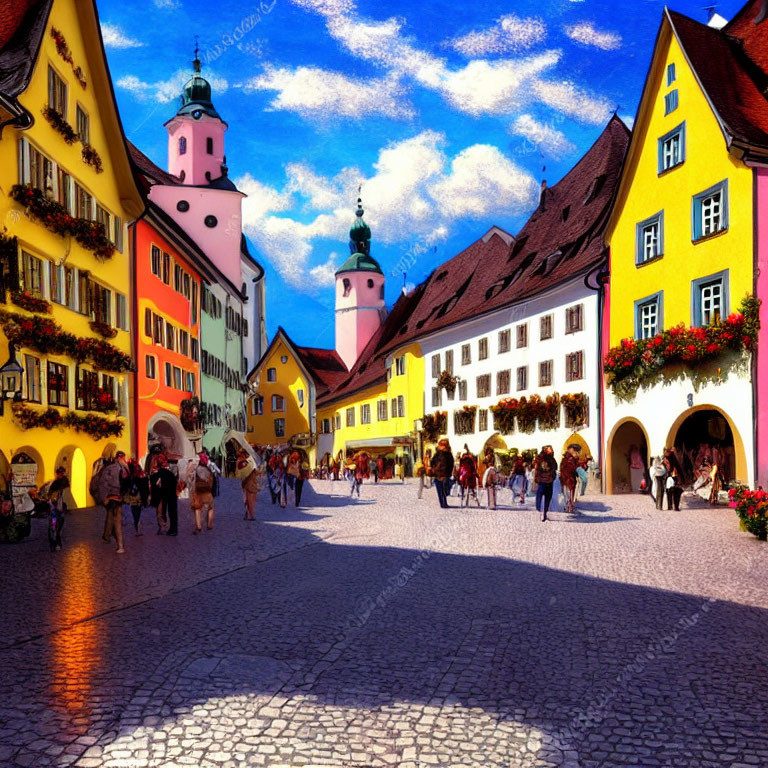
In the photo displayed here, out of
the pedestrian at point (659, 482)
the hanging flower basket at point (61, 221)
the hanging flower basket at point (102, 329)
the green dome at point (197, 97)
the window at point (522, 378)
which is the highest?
the green dome at point (197, 97)

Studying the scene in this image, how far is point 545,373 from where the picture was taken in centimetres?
3731

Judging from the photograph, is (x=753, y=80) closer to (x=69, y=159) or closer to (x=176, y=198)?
(x=69, y=159)

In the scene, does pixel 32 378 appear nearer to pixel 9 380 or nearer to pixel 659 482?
pixel 9 380

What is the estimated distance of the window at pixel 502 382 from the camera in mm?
40781

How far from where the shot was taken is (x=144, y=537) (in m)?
17.5

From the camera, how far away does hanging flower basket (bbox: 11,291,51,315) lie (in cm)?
2109

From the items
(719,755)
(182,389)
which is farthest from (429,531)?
(182,389)

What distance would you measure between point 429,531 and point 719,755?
13338mm

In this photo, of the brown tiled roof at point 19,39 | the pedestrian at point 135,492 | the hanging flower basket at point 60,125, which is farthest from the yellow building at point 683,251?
the brown tiled roof at point 19,39

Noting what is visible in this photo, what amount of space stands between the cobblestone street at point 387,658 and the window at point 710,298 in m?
13.5

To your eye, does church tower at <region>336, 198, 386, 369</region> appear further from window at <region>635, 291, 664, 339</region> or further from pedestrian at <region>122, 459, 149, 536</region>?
pedestrian at <region>122, 459, 149, 536</region>

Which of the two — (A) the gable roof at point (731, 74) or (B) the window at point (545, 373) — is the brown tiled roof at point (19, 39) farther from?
(B) the window at point (545, 373)

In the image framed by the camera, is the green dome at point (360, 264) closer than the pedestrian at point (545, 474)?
No

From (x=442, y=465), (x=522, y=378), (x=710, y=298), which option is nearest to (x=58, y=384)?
(x=442, y=465)
